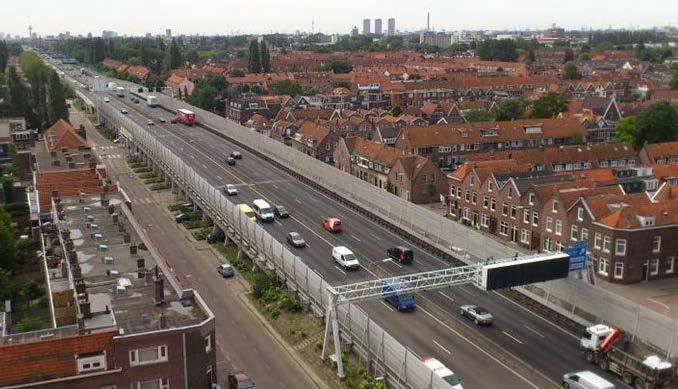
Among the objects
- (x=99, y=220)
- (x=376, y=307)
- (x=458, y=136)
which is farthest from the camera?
(x=458, y=136)

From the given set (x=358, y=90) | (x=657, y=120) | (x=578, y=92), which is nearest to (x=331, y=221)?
(x=657, y=120)

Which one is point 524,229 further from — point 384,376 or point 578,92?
point 578,92

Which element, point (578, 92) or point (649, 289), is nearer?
point (649, 289)

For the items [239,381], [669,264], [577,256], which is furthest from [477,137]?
[239,381]

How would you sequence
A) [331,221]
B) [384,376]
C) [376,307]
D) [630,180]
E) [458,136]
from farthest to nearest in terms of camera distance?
[458,136] < [630,180] < [331,221] < [376,307] < [384,376]

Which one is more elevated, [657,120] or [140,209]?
[657,120]

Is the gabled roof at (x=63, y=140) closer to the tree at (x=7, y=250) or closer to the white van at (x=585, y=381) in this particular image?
the tree at (x=7, y=250)

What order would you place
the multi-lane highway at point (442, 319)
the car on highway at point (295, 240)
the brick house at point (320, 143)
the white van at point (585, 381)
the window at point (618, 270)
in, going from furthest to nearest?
the brick house at point (320, 143)
the car on highway at point (295, 240)
the window at point (618, 270)
the multi-lane highway at point (442, 319)
the white van at point (585, 381)

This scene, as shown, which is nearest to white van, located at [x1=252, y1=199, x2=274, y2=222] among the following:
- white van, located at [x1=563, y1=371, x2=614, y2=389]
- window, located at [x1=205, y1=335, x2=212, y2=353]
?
window, located at [x1=205, y1=335, x2=212, y2=353]

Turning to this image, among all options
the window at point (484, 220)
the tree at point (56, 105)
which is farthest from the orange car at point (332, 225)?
the tree at point (56, 105)
